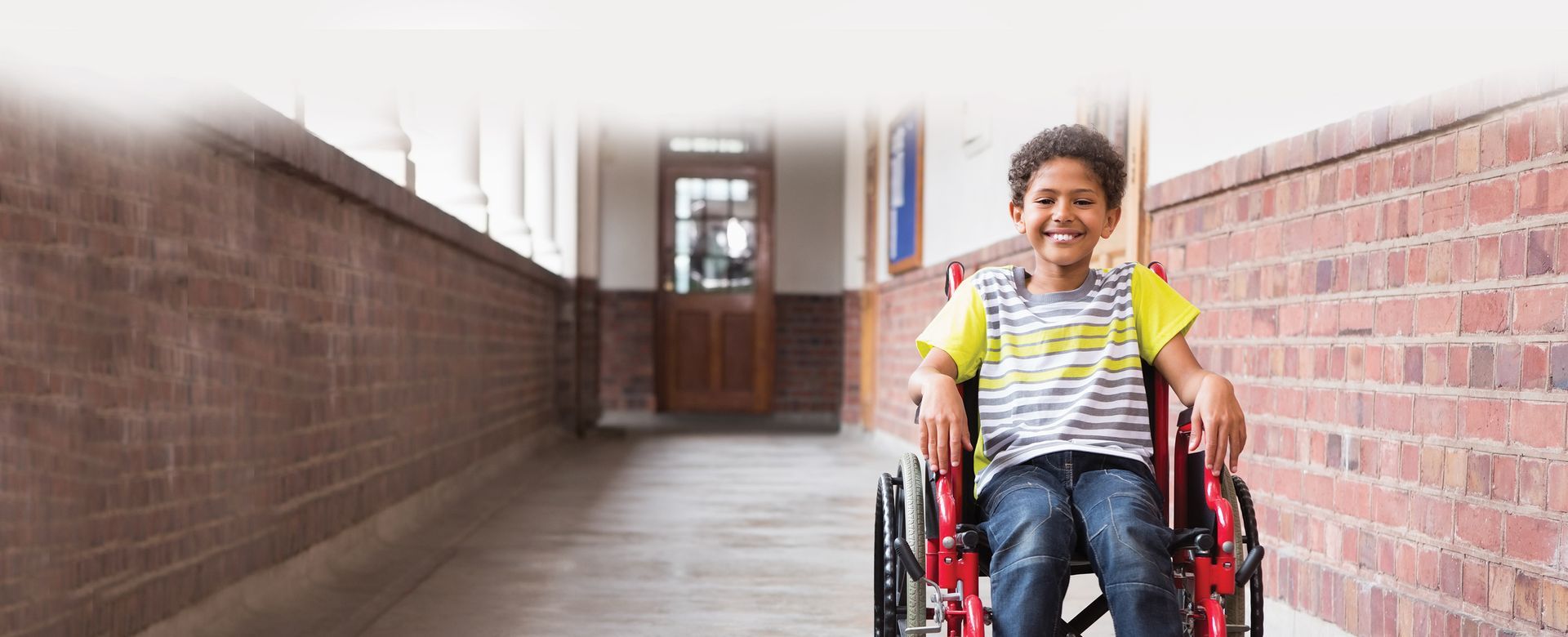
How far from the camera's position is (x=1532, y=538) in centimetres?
188

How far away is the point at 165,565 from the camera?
93.0 inches

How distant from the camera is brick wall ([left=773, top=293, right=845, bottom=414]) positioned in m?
11.3

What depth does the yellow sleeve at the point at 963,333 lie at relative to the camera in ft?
6.36

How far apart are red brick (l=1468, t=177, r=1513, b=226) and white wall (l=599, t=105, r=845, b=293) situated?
9.07 m

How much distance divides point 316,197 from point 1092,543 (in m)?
2.28

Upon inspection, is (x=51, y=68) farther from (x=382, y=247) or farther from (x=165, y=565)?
(x=382, y=247)

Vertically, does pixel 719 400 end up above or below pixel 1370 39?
below

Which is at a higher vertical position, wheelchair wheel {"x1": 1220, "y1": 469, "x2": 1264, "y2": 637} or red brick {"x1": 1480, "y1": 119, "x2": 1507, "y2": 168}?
red brick {"x1": 1480, "y1": 119, "x2": 1507, "y2": 168}

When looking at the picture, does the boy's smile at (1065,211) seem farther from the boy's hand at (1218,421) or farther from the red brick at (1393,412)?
the red brick at (1393,412)

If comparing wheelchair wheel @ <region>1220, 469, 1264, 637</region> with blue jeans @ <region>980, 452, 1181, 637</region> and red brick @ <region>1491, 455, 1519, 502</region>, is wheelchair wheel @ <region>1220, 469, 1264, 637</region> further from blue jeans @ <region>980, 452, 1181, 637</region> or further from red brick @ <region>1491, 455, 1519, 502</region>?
red brick @ <region>1491, 455, 1519, 502</region>

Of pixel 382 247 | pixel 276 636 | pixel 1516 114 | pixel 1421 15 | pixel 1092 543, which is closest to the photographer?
pixel 1092 543

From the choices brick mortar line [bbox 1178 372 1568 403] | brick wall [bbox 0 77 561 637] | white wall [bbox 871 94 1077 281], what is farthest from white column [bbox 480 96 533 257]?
brick mortar line [bbox 1178 372 1568 403]

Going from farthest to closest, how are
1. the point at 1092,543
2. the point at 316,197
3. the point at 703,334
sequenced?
the point at 703,334, the point at 316,197, the point at 1092,543

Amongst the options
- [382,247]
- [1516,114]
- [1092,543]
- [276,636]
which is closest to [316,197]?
[382,247]
